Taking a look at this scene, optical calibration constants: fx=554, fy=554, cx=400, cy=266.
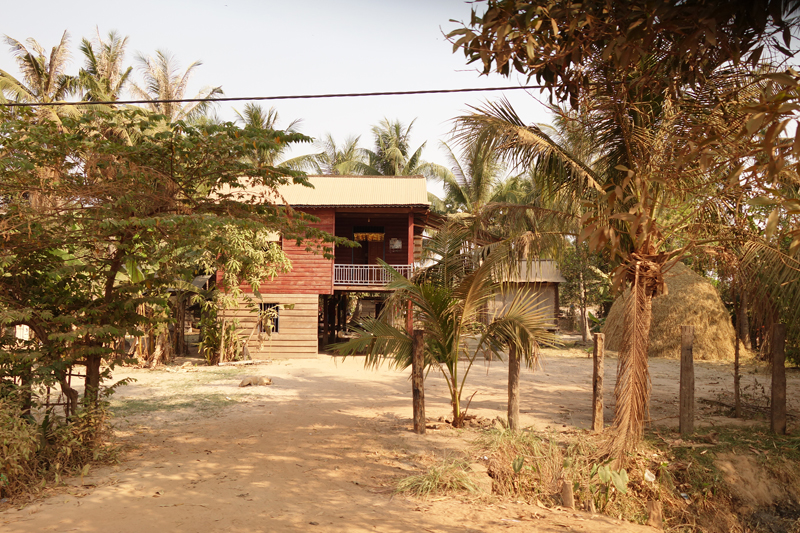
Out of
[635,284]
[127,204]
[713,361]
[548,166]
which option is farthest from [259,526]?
[713,361]

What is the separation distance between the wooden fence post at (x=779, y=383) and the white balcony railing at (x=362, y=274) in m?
13.0

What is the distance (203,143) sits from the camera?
286 inches

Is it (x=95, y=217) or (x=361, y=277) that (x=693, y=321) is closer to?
(x=361, y=277)

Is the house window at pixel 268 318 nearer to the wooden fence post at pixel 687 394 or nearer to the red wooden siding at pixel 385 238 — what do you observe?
the red wooden siding at pixel 385 238

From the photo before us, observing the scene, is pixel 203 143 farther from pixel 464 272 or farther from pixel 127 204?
pixel 464 272

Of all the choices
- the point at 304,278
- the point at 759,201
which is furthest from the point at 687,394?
the point at 304,278

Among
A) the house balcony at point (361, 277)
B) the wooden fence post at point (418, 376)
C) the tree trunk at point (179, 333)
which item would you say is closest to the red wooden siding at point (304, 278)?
the house balcony at point (361, 277)

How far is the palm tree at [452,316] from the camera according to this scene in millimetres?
8422

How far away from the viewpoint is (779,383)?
857cm

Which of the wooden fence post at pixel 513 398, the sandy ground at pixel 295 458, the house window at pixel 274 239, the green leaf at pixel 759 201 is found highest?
the house window at pixel 274 239

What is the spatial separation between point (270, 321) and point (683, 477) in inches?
579

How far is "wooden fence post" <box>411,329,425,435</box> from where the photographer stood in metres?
8.73

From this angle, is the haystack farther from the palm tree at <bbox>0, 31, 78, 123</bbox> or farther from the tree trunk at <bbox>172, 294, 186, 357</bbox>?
the palm tree at <bbox>0, 31, 78, 123</bbox>

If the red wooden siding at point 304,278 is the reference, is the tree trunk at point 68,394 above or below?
below
